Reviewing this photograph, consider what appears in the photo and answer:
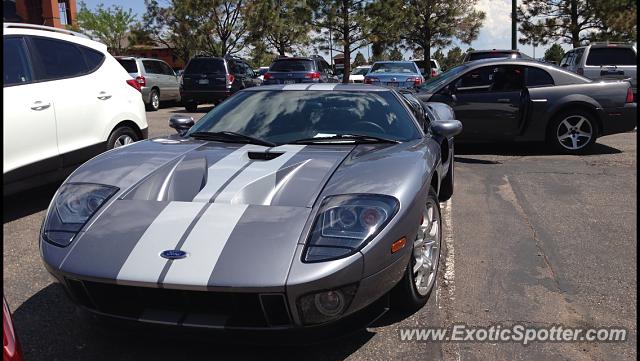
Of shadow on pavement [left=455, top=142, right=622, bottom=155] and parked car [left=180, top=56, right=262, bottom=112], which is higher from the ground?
parked car [left=180, top=56, right=262, bottom=112]

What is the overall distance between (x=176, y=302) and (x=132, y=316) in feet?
0.69

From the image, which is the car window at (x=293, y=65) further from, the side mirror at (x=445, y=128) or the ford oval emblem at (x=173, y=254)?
the ford oval emblem at (x=173, y=254)

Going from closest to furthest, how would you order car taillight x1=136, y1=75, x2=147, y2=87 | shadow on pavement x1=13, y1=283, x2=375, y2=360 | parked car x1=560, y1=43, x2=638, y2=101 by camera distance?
shadow on pavement x1=13, y1=283, x2=375, y2=360 < parked car x1=560, y1=43, x2=638, y2=101 < car taillight x1=136, y1=75, x2=147, y2=87

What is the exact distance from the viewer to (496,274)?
3.66m

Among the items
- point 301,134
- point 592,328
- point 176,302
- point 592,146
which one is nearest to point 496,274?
point 592,328

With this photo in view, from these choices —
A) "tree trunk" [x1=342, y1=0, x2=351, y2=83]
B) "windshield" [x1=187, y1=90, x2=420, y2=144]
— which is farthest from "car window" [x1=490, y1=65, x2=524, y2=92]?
"tree trunk" [x1=342, y1=0, x2=351, y2=83]

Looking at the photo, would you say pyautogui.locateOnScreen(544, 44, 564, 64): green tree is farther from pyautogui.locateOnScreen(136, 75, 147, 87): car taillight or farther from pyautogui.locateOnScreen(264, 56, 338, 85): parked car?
pyautogui.locateOnScreen(136, 75, 147, 87): car taillight

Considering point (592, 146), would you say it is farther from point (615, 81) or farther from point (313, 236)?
point (313, 236)

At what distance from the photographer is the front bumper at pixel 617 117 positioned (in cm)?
794

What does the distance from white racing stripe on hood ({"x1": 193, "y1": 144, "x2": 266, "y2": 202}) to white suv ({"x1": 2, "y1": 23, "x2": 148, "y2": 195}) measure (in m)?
2.29

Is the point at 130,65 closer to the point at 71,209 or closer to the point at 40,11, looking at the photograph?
the point at 71,209

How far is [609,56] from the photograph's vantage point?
41.3ft

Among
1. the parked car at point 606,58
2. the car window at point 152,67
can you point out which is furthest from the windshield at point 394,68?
the car window at point 152,67

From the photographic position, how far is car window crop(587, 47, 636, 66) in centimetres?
1257
